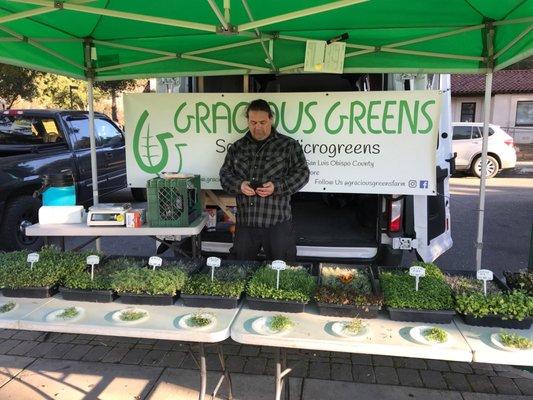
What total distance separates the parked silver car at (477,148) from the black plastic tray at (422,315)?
11643 mm

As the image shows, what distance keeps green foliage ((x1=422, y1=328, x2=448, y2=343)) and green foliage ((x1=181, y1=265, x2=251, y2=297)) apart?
90cm

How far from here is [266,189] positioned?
3.13m

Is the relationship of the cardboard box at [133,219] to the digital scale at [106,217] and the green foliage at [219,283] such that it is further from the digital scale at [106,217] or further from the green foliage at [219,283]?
the green foliage at [219,283]

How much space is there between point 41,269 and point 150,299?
0.69 meters

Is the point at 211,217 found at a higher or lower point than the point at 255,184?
lower

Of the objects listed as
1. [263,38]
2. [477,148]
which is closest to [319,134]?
[263,38]

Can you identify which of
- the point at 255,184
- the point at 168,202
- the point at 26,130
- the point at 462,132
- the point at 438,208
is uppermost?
the point at 462,132

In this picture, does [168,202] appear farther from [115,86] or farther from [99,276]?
[115,86]

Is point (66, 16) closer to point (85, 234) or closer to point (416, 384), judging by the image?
point (85, 234)

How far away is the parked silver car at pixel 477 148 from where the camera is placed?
41.8ft

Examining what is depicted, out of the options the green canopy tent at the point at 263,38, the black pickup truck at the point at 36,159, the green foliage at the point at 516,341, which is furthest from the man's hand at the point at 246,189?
the black pickup truck at the point at 36,159

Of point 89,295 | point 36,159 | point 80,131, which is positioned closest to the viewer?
point 89,295

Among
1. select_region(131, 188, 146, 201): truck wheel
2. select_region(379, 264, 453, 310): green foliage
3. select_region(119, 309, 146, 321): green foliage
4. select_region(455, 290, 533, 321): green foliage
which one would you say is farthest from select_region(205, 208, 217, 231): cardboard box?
select_region(131, 188, 146, 201): truck wheel

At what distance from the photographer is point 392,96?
347 cm
